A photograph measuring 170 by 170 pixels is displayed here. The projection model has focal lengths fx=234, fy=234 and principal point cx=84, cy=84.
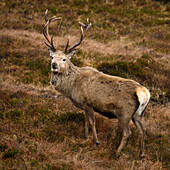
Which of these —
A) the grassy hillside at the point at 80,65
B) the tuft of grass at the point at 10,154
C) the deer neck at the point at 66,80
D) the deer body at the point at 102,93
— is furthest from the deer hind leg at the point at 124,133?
Result: the tuft of grass at the point at 10,154

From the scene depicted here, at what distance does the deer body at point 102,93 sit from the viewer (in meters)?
5.59

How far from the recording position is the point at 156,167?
546cm

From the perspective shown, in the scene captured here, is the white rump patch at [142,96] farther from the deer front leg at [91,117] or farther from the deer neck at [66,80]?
the deer neck at [66,80]

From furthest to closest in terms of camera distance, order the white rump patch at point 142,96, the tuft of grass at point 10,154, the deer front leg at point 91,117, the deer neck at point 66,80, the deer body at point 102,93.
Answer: the deer neck at point 66,80
the deer front leg at point 91,117
the deer body at point 102,93
the white rump patch at point 142,96
the tuft of grass at point 10,154

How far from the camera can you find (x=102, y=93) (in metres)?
5.90

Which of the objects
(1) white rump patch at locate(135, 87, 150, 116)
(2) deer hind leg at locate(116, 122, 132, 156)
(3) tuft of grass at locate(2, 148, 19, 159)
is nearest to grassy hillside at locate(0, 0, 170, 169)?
(3) tuft of grass at locate(2, 148, 19, 159)

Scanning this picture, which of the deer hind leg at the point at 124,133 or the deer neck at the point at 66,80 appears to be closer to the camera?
the deer hind leg at the point at 124,133

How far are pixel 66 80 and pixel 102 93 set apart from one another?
1317mm

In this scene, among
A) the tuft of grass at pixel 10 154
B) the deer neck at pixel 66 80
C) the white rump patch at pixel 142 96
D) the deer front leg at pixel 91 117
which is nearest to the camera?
the tuft of grass at pixel 10 154

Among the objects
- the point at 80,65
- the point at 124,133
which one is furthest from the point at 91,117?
the point at 80,65

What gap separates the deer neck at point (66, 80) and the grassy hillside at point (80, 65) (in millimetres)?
893

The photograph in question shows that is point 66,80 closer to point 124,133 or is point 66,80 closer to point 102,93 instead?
point 102,93

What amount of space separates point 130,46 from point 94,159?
1027 centimetres

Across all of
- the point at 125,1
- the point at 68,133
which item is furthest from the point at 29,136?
the point at 125,1
